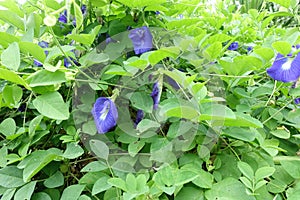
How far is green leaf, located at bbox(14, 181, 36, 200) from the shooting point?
0.60 m

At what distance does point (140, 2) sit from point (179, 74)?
169 millimetres

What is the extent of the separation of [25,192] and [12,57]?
230 mm

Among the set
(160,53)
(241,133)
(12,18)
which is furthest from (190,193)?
(12,18)

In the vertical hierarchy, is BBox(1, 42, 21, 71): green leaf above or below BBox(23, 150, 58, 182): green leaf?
above

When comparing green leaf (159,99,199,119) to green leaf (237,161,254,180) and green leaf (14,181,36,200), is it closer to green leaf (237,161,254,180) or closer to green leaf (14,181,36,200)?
green leaf (237,161,254,180)

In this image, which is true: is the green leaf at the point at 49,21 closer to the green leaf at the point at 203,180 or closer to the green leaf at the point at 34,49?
the green leaf at the point at 34,49

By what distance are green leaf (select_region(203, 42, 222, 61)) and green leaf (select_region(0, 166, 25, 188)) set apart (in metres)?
0.41

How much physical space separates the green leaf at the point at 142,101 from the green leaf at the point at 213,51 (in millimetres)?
135

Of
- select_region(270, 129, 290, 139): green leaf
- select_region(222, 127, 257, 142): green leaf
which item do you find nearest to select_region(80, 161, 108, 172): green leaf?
select_region(222, 127, 257, 142): green leaf

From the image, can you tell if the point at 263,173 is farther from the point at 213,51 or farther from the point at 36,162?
the point at 36,162

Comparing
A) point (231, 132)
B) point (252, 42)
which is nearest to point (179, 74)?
point (231, 132)

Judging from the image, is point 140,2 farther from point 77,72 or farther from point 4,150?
point 4,150

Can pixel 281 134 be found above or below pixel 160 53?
below

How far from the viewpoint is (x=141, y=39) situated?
2.33 ft
